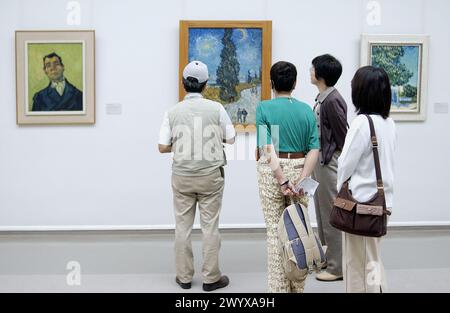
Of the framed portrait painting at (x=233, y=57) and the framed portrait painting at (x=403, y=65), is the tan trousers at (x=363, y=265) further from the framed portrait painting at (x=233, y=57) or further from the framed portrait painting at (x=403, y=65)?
the framed portrait painting at (x=403, y=65)

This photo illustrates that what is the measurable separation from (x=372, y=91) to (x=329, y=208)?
1886 mm

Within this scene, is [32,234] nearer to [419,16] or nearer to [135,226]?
[135,226]

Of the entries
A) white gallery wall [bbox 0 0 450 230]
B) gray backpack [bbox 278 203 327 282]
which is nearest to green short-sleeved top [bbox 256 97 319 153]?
gray backpack [bbox 278 203 327 282]

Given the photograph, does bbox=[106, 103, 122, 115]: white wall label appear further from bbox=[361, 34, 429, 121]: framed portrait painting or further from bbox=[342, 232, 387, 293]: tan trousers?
bbox=[342, 232, 387, 293]: tan trousers

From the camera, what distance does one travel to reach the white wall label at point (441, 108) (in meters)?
6.53

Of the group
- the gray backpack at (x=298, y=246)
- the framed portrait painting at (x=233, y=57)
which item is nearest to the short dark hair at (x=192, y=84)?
the gray backpack at (x=298, y=246)

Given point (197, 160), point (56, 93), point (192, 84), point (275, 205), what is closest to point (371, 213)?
point (275, 205)

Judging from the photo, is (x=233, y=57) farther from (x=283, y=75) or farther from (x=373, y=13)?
(x=283, y=75)

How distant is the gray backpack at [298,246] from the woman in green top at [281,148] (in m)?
0.22

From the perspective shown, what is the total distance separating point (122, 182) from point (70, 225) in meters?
0.84

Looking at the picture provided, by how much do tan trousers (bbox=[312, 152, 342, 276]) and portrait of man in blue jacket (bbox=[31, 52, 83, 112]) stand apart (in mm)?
3131

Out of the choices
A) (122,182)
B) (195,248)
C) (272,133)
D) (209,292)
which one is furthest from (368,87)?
(122,182)

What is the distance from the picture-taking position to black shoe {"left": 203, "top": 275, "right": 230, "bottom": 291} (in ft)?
15.3

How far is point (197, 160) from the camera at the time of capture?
4543mm
